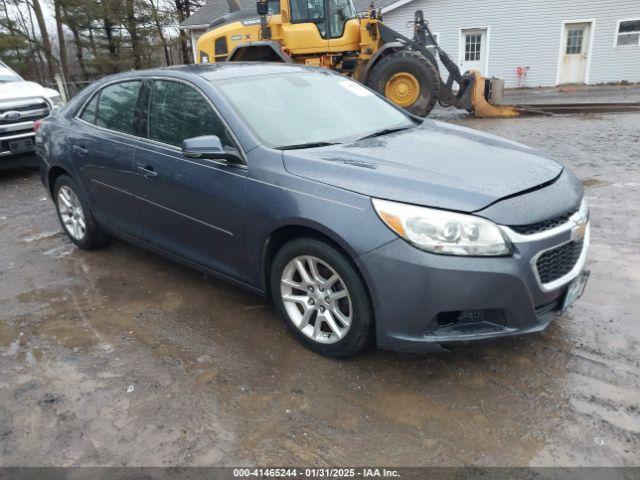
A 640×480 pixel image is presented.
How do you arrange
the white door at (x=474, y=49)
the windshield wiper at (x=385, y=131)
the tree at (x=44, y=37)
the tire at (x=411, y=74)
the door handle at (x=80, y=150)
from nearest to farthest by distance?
1. the windshield wiper at (x=385, y=131)
2. the door handle at (x=80, y=150)
3. the tire at (x=411, y=74)
4. the white door at (x=474, y=49)
5. the tree at (x=44, y=37)

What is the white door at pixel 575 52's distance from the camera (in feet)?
61.2

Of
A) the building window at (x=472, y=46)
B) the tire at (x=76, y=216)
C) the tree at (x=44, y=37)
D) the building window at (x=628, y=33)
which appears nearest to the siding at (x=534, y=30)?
the building window at (x=628, y=33)

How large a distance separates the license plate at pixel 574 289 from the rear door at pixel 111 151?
308 cm

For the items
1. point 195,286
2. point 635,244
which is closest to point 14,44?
point 195,286

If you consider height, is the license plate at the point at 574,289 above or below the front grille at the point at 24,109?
below

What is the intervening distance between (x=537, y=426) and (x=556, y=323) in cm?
103

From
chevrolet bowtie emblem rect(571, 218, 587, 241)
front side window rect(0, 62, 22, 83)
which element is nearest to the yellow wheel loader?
front side window rect(0, 62, 22, 83)

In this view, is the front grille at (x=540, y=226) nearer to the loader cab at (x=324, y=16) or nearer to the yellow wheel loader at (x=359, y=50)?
the yellow wheel loader at (x=359, y=50)

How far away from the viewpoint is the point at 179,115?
3734 millimetres

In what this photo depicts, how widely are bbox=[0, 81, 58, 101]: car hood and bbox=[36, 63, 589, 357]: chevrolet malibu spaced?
4480mm

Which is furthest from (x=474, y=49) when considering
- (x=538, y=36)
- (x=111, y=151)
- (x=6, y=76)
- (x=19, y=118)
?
(x=111, y=151)

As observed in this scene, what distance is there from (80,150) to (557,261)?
3.89m

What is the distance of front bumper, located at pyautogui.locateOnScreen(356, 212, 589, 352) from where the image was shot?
8.23 feet

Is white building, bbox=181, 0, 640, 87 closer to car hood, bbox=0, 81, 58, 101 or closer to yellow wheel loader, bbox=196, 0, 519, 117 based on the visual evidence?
yellow wheel loader, bbox=196, 0, 519, 117
